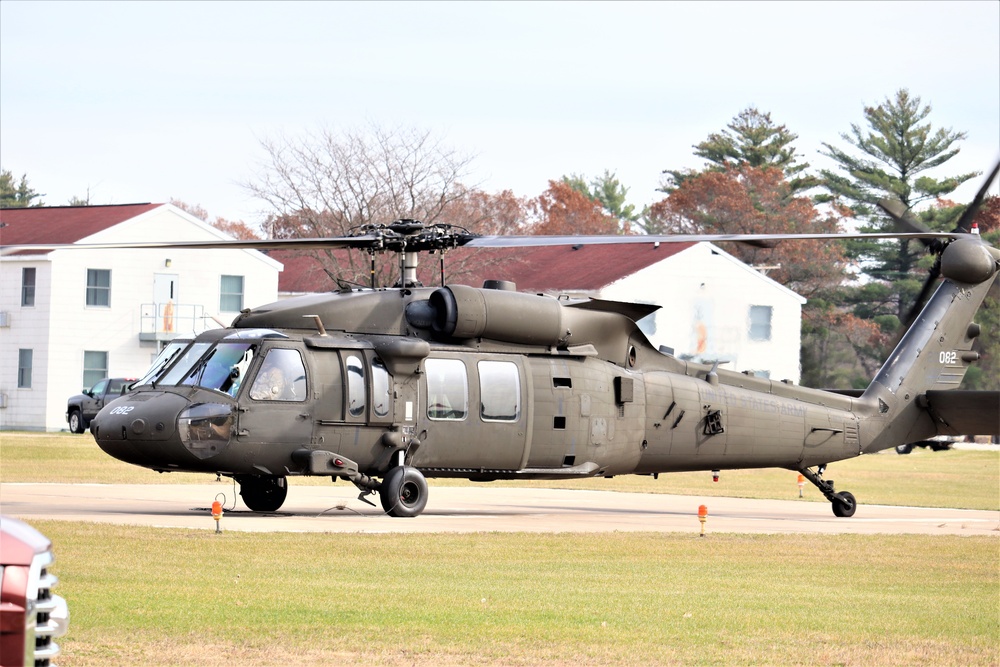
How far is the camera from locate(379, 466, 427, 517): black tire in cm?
2122

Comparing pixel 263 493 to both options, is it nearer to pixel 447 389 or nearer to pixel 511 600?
pixel 447 389

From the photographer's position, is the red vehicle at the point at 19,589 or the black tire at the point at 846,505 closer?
the red vehicle at the point at 19,589

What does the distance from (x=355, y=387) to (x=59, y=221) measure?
151 ft

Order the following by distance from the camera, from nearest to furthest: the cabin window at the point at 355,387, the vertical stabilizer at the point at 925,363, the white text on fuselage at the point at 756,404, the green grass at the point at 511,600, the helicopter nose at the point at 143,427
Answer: the green grass at the point at 511,600
the helicopter nose at the point at 143,427
the cabin window at the point at 355,387
the white text on fuselage at the point at 756,404
the vertical stabilizer at the point at 925,363

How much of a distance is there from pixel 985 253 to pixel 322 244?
11940mm

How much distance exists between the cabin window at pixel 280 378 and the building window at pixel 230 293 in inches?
1750

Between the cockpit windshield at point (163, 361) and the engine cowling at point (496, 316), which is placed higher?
the engine cowling at point (496, 316)

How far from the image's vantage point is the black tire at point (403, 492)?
2122 centimetres

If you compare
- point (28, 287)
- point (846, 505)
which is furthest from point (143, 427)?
point (28, 287)

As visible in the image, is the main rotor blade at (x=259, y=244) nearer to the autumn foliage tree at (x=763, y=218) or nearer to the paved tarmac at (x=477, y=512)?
the paved tarmac at (x=477, y=512)

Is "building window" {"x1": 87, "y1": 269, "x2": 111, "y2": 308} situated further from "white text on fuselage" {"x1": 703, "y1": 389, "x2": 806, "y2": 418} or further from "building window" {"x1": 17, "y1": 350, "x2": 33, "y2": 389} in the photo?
"white text on fuselage" {"x1": 703, "y1": 389, "x2": 806, "y2": 418}

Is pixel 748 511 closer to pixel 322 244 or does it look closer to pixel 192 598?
pixel 322 244

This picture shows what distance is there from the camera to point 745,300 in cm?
6769

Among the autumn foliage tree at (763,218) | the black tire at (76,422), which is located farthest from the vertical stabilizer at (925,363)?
the autumn foliage tree at (763,218)
